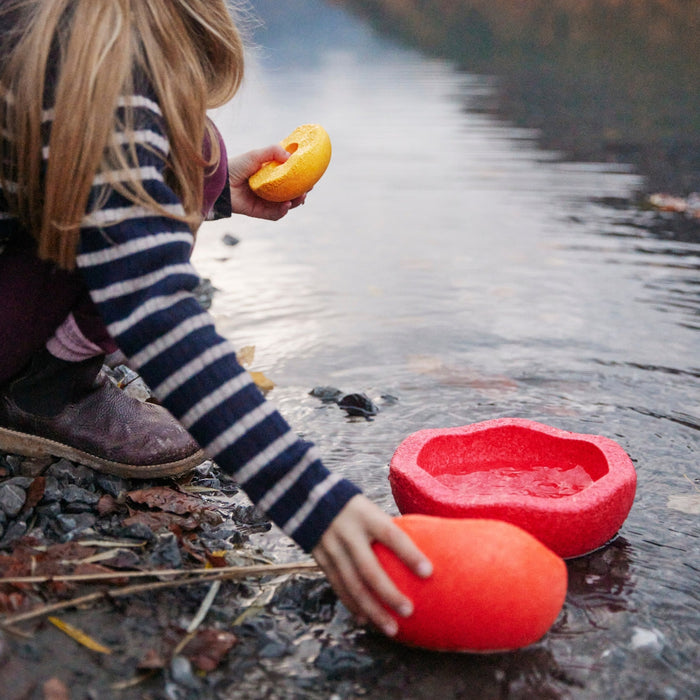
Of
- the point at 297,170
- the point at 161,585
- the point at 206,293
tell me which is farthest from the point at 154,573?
the point at 206,293

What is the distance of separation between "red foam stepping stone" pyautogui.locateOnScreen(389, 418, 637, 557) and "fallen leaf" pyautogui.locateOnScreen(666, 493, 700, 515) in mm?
274

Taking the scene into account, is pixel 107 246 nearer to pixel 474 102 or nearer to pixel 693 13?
pixel 474 102

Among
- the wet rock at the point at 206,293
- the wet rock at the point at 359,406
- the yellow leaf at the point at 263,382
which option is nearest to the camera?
the wet rock at the point at 359,406

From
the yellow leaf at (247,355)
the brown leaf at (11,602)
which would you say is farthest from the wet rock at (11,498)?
the yellow leaf at (247,355)

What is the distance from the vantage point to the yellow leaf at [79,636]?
5.00 feet

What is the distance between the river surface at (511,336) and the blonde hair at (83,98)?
480 mm

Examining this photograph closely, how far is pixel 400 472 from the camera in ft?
6.47

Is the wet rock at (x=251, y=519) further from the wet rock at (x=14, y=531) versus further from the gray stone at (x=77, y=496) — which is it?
the wet rock at (x=14, y=531)

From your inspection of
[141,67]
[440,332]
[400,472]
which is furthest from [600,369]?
[141,67]

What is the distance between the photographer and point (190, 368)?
1.49 meters

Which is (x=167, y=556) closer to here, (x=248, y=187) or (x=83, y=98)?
(x=83, y=98)

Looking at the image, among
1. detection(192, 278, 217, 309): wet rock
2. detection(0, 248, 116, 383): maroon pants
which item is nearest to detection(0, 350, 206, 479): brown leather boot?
detection(0, 248, 116, 383): maroon pants

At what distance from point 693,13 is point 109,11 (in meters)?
21.8

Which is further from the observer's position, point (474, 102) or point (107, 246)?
point (474, 102)
